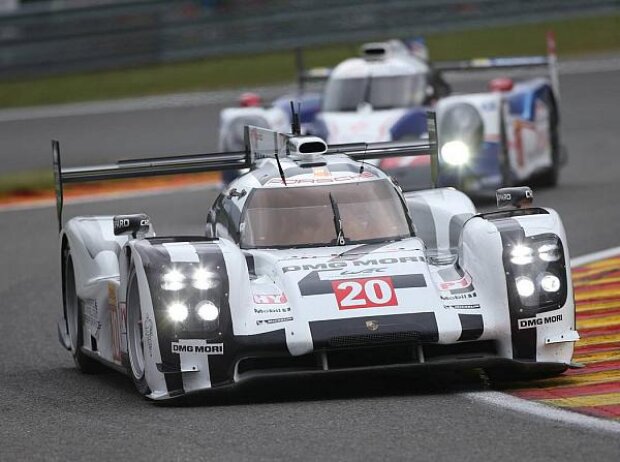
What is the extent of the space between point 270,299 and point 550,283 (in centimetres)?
135

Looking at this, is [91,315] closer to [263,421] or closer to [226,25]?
[263,421]

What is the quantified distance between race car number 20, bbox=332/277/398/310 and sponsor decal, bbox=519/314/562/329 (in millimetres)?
618

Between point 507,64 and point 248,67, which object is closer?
point 507,64

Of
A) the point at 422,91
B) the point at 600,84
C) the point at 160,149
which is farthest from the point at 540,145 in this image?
the point at 600,84

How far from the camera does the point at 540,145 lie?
689 inches

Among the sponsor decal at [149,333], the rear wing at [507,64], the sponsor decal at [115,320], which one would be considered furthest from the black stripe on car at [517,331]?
the rear wing at [507,64]

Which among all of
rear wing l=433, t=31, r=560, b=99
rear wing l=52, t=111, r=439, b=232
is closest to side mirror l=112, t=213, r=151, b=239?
rear wing l=52, t=111, r=439, b=232

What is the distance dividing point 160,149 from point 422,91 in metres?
6.45

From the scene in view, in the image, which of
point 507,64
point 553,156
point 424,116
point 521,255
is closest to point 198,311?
point 521,255

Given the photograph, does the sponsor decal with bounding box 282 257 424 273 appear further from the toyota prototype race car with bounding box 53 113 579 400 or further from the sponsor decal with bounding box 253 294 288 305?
the sponsor decal with bounding box 253 294 288 305

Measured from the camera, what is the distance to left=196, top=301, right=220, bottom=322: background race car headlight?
763 cm

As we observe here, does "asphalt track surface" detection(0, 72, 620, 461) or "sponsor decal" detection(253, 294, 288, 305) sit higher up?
"sponsor decal" detection(253, 294, 288, 305)

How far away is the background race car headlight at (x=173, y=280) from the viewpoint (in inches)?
303

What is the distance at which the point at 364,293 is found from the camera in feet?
25.5
